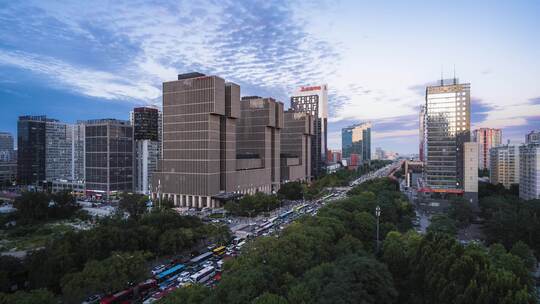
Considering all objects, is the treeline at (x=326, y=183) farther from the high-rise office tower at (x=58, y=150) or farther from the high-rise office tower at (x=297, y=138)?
the high-rise office tower at (x=58, y=150)

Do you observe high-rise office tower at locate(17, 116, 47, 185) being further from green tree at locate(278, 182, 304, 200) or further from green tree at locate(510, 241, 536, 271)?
green tree at locate(510, 241, 536, 271)

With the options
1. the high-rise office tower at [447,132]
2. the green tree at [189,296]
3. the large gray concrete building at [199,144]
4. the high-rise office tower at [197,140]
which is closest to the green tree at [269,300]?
the green tree at [189,296]

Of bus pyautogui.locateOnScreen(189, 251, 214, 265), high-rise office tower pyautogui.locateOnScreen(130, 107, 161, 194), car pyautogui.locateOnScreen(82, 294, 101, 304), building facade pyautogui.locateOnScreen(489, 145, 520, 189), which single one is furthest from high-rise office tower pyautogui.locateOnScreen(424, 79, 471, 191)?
high-rise office tower pyautogui.locateOnScreen(130, 107, 161, 194)

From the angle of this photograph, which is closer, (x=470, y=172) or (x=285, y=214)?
(x=285, y=214)

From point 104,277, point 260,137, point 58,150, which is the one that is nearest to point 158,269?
point 104,277

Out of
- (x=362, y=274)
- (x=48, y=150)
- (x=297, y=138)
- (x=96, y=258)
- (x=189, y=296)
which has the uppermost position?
(x=297, y=138)

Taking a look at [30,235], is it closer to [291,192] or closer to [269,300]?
[269,300]

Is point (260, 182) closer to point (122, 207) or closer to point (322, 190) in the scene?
point (322, 190)
